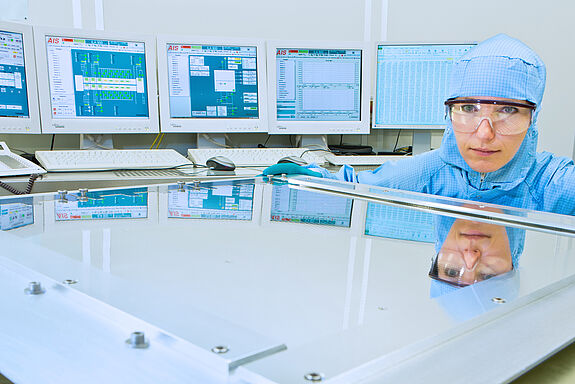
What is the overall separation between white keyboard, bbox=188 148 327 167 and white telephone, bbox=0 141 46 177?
57cm

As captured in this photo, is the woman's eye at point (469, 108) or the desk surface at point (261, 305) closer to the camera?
the desk surface at point (261, 305)

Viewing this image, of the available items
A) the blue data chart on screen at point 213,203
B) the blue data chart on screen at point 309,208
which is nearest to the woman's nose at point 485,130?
the blue data chart on screen at point 309,208

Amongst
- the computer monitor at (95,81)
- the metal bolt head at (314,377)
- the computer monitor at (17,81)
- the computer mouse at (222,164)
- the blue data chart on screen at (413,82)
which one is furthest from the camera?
the blue data chart on screen at (413,82)

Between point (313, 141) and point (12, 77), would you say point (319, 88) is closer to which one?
point (313, 141)

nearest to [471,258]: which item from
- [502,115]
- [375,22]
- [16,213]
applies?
[16,213]

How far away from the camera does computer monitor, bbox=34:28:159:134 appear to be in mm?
1923

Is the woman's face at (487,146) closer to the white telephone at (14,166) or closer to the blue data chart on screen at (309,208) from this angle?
the blue data chart on screen at (309,208)

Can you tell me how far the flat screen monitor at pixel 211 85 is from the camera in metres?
2.11

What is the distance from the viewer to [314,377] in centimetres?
29

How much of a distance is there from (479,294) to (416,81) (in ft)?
6.42

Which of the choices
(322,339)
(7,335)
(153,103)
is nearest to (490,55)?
(322,339)

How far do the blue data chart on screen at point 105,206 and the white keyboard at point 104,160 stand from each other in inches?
29.9

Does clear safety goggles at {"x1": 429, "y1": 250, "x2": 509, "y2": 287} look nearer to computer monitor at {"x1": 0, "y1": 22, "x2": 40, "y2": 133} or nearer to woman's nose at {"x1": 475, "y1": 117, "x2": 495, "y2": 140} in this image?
woman's nose at {"x1": 475, "y1": 117, "x2": 495, "y2": 140}

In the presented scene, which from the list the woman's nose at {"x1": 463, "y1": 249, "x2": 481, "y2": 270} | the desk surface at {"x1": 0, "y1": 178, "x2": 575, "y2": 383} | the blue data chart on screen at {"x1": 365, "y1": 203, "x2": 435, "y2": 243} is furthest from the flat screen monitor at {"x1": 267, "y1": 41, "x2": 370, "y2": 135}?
the woman's nose at {"x1": 463, "y1": 249, "x2": 481, "y2": 270}
